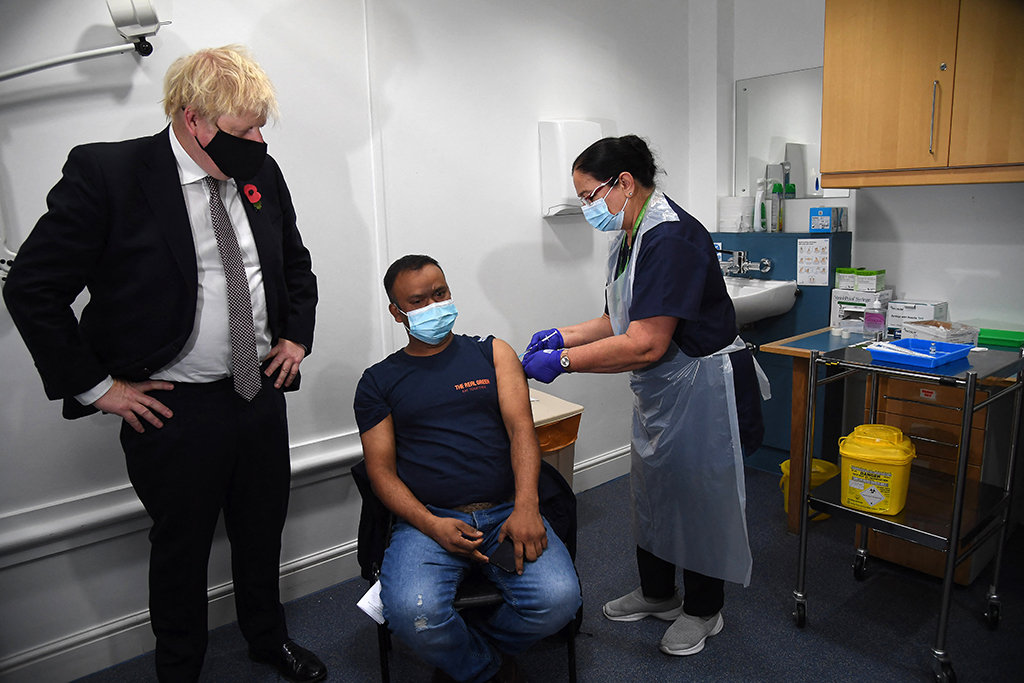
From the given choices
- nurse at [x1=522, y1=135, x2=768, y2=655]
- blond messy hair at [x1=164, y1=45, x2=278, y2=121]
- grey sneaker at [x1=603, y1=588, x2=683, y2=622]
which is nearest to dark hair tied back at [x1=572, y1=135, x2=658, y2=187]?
nurse at [x1=522, y1=135, x2=768, y2=655]

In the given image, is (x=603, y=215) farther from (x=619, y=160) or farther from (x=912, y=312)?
(x=912, y=312)

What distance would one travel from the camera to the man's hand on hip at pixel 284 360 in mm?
1796

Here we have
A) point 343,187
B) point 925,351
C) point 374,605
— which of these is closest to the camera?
point 374,605

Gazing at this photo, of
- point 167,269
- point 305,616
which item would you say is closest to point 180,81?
point 167,269

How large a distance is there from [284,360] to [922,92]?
2385 mm

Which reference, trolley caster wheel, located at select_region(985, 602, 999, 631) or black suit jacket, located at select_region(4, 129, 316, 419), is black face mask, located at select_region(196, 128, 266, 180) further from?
trolley caster wheel, located at select_region(985, 602, 999, 631)

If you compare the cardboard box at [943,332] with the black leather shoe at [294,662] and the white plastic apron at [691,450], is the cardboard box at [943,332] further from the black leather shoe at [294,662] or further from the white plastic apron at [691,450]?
the black leather shoe at [294,662]

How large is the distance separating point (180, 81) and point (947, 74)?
2464 millimetres

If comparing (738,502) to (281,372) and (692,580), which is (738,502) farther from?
(281,372)

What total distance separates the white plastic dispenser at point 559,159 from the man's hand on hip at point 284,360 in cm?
136

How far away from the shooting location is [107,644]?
1.99 m

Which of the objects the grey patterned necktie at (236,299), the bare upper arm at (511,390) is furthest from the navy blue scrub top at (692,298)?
the grey patterned necktie at (236,299)

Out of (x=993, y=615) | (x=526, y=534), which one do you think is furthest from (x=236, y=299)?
(x=993, y=615)

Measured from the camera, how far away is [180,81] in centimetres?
153
